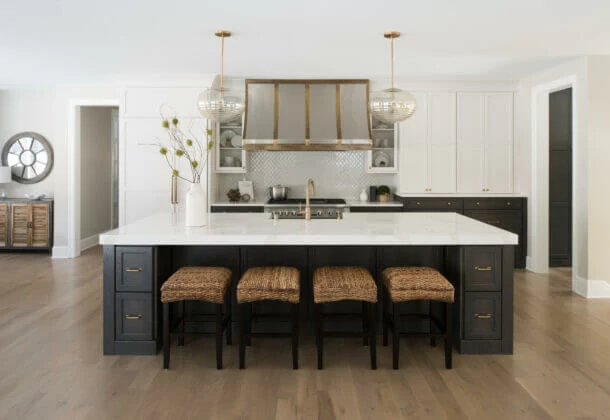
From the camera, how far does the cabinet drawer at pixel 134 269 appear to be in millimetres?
3383

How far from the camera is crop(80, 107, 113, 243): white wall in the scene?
7.73m

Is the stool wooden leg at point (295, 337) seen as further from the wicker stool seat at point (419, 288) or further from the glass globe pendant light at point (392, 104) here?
the glass globe pendant light at point (392, 104)

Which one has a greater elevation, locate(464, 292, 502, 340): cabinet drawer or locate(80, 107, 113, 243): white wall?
locate(80, 107, 113, 243): white wall

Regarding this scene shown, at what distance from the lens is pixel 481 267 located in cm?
342

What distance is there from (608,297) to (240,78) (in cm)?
459

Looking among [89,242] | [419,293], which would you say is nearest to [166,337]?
[419,293]

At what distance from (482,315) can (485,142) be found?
143 inches

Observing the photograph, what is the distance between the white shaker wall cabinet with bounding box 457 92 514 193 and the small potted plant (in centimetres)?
90

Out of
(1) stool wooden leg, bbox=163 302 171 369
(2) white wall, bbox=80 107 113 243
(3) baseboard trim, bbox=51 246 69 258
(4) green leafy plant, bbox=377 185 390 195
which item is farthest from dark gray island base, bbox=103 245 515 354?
(2) white wall, bbox=80 107 113 243

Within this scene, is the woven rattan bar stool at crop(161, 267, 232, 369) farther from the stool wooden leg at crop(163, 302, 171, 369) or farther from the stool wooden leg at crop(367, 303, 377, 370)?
the stool wooden leg at crop(367, 303, 377, 370)

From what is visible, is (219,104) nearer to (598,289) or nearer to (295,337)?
(295,337)

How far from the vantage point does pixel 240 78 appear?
6.39 metres

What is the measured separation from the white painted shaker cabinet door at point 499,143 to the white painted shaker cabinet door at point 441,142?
42cm

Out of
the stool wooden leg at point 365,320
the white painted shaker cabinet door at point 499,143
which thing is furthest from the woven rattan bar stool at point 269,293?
the white painted shaker cabinet door at point 499,143
